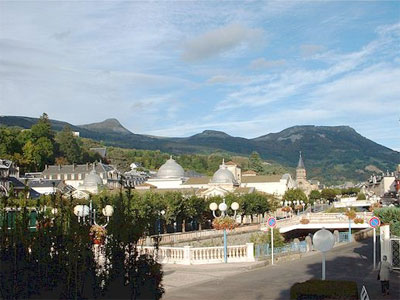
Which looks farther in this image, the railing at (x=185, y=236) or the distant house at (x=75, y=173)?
the distant house at (x=75, y=173)

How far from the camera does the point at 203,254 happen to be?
94.7ft

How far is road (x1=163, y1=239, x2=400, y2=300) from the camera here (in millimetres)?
19219

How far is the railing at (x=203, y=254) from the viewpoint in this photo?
2853 centimetres

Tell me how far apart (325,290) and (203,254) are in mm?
14843

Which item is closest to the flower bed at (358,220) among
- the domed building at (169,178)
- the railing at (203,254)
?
the railing at (203,254)

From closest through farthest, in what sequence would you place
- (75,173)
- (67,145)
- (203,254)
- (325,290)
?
(325,290) → (203,254) → (75,173) → (67,145)

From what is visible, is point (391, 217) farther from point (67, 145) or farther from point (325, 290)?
point (67, 145)

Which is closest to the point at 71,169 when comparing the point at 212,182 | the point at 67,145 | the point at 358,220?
the point at 67,145

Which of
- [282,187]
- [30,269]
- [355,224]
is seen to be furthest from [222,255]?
[282,187]

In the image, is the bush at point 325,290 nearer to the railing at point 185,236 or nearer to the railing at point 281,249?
the railing at point 281,249

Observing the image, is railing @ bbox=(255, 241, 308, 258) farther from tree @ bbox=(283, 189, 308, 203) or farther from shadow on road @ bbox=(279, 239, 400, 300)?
tree @ bbox=(283, 189, 308, 203)

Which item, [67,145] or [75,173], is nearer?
[75,173]

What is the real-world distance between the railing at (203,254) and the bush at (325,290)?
1414cm

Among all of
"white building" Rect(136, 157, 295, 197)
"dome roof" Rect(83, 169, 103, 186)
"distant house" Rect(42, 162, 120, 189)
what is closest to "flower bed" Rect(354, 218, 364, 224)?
"white building" Rect(136, 157, 295, 197)
